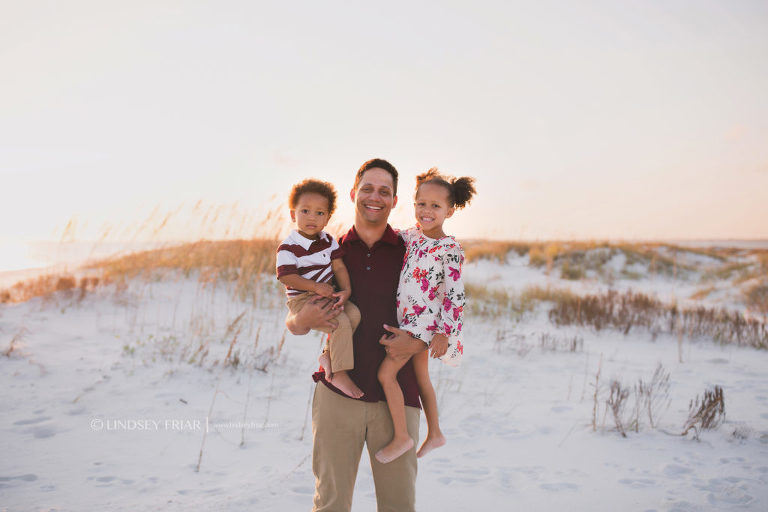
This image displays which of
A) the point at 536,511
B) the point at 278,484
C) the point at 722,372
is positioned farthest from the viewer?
the point at 722,372

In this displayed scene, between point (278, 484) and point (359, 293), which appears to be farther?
point (278, 484)

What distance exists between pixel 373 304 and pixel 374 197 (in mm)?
510

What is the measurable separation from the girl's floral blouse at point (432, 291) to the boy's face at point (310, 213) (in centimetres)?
51

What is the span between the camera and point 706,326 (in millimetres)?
8289

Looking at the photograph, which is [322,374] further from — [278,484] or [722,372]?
[722,372]

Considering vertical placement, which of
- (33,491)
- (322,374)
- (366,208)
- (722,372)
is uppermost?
(366,208)

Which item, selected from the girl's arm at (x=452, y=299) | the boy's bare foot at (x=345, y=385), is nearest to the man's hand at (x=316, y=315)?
the boy's bare foot at (x=345, y=385)

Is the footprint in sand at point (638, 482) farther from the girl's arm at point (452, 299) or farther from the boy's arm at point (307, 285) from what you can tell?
the boy's arm at point (307, 285)

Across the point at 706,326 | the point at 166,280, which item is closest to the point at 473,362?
the point at 706,326

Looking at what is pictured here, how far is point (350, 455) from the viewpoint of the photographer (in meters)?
2.13

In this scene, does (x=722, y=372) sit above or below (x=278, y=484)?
above

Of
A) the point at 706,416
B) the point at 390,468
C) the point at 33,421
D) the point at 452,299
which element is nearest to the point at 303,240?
the point at 452,299

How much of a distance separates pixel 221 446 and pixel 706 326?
27.1 feet

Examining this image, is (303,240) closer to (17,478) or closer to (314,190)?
(314,190)
